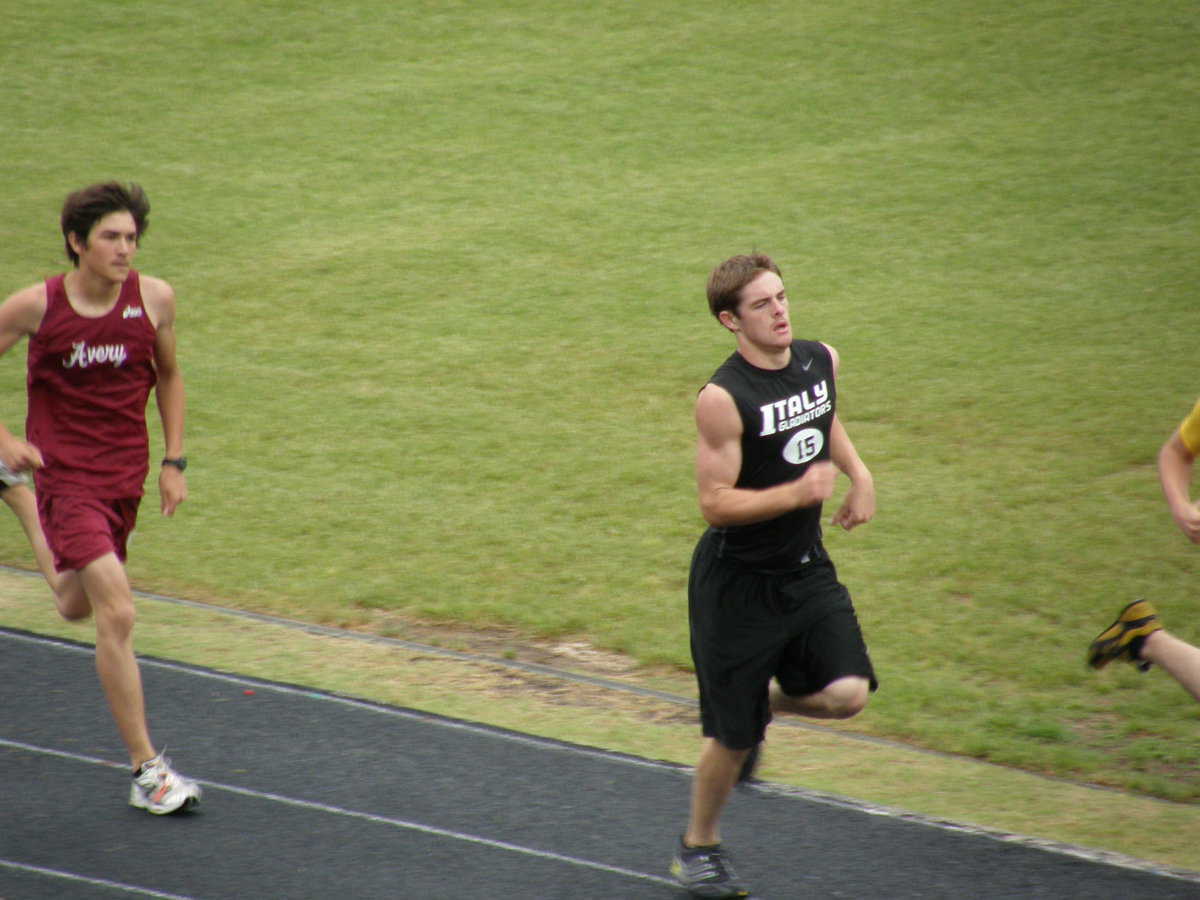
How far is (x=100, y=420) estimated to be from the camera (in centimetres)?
488

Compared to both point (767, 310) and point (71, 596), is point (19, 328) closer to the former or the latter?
point (71, 596)

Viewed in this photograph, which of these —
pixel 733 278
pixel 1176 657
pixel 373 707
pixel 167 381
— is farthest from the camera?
pixel 373 707

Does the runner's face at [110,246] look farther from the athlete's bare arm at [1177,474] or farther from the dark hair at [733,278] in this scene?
the athlete's bare arm at [1177,474]

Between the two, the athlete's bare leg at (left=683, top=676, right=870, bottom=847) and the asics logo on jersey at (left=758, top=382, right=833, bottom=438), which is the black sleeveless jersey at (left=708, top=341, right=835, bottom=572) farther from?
the athlete's bare leg at (left=683, top=676, right=870, bottom=847)

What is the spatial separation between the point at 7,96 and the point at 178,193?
458cm

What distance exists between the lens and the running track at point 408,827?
4371 mm

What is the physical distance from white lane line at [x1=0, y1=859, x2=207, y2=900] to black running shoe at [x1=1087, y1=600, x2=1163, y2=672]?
311 centimetres

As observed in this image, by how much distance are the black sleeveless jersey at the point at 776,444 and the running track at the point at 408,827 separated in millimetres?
1120

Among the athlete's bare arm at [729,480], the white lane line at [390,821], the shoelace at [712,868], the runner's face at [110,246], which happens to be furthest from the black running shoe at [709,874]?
the runner's face at [110,246]

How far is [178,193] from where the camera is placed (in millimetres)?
15234

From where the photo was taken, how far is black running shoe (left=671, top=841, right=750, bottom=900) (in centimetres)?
423

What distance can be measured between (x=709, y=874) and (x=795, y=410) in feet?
4.77

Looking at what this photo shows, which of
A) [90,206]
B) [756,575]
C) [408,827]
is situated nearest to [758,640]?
[756,575]

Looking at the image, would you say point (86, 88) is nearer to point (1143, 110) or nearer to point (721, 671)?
point (1143, 110)
